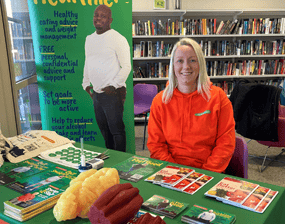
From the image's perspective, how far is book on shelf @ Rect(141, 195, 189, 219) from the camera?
35.1 inches

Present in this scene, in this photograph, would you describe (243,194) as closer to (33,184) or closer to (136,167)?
(136,167)

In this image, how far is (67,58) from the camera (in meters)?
2.57

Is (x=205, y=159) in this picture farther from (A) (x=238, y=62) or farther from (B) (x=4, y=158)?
(A) (x=238, y=62)

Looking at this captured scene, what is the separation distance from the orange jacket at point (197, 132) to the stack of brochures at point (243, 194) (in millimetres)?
427

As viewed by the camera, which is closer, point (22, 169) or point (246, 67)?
point (22, 169)

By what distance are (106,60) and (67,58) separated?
0.40 m

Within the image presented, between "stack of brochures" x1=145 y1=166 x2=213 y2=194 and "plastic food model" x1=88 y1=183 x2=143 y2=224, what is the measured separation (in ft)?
1.02

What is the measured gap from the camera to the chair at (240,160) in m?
1.48

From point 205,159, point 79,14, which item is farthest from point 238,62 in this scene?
point 205,159

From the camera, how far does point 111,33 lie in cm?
256

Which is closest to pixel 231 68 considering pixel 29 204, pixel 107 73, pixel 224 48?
pixel 224 48

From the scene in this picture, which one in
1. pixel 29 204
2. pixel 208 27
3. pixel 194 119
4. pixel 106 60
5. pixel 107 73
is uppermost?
pixel 208 27

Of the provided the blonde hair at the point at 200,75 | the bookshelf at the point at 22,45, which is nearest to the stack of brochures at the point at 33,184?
the blonde hair at the point at 200,75

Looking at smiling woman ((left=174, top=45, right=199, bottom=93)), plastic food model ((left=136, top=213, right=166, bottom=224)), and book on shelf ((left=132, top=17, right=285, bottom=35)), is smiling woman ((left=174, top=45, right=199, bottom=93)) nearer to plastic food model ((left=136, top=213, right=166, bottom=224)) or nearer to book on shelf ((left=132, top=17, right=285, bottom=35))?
plastic food model ((left=136, top=213, right=166, bottom=224))
